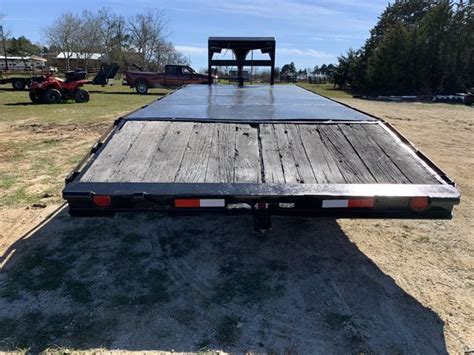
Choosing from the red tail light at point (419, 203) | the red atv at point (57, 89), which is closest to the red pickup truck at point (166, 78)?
the red atv at point (57, 89)

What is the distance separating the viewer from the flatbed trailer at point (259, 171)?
252 cm

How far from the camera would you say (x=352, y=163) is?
9.43 ft

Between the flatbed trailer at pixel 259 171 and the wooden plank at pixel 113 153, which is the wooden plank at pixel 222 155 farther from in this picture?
the wooden plank at pixel 113 153

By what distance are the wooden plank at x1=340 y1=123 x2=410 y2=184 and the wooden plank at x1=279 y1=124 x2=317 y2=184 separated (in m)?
0.45

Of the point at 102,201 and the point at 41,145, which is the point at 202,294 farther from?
the point at 41,145

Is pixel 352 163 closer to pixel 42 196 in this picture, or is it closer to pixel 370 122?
pixel 370 122

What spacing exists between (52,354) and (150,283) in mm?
882

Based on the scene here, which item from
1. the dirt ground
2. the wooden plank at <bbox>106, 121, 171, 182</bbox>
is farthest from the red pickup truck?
the wooden plank at <bbox>106, 121, 171, 182</bbox>

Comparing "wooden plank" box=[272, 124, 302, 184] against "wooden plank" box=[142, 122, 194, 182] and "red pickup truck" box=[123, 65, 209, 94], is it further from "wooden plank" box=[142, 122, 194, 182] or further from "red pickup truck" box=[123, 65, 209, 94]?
"red pickup truck" box=[123, 65, 209, 94]

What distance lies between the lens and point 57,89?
49.7ft

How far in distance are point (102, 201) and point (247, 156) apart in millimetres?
1127

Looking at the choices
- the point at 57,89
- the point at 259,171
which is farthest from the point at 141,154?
the point at 57,89

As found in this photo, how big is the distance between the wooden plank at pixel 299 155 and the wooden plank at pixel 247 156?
11.2 inches

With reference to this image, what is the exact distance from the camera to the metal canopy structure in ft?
30.1
